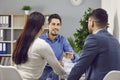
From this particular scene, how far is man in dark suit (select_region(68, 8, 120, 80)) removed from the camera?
2.26 metres

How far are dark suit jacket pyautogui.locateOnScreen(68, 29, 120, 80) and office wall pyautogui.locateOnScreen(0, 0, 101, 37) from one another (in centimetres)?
433

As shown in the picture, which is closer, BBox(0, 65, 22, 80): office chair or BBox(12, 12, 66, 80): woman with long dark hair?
BBox(0, 65, 22, 80): office chair

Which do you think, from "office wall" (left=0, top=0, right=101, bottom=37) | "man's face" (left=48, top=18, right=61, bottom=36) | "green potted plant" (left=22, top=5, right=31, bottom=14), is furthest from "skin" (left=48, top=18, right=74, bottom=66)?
"office wall" (left=0, top=0, right=101, bottom=37)

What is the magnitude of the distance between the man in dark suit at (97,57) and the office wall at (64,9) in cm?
430

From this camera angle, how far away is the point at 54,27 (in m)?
3.55

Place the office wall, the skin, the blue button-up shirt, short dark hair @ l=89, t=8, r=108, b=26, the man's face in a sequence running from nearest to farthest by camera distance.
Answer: short dark hair @ l=89, t=8, r=108, b=26 → the skin → the blue button-up shirt → the man's face → the office wall

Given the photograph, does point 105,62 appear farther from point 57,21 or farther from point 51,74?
point 57,21

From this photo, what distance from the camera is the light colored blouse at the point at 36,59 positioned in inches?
96.8

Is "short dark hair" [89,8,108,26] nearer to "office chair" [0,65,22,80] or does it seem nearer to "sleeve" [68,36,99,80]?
"sleeve" [68,36,99,80]

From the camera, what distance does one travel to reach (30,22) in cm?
256

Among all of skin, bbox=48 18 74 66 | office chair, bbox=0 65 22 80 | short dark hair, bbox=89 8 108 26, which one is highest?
short dark hair, bbox=89 8 108 26

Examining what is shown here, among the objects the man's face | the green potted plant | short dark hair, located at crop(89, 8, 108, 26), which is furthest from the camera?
the green potted plant

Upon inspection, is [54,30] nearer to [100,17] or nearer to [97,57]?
[100,17]

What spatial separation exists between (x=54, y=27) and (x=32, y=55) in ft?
3.72
